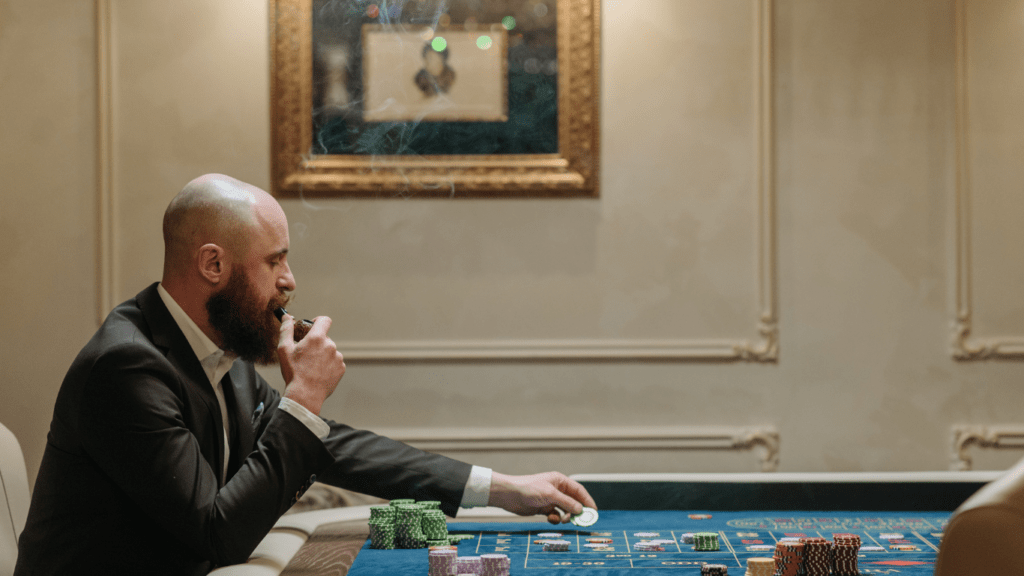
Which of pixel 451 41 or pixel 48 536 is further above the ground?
pixel 451 41

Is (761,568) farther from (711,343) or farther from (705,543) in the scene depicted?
(711,343)

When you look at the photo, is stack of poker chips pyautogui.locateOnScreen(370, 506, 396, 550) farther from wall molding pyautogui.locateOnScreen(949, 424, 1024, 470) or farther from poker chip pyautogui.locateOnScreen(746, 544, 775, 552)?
wall molding pyautogui.locateOnScreen(949, 424, 1024, 470)

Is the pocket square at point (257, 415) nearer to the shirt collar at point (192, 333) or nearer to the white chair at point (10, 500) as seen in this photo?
the shirt collar at point (192, 333)

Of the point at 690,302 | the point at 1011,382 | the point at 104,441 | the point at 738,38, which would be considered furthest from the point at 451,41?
the point at 1011,382

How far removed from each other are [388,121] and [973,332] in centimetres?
248

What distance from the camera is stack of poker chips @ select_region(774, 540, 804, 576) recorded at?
4.59 ft

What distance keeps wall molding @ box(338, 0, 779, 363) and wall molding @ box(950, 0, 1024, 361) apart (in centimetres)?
73

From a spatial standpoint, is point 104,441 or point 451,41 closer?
point 104,441

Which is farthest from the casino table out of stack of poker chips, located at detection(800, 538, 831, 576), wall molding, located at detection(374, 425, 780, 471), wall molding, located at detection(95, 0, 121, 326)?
wall molding, located at detection(95, 0, 121, 326)

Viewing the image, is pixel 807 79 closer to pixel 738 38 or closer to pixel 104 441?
pixel 738 38

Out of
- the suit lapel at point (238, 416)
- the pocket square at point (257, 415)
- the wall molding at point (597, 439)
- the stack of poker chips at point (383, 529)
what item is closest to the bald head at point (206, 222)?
the suit lapel at point (238, 416)

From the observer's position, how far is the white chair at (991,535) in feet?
2.18

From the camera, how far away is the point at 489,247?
10.7 ft

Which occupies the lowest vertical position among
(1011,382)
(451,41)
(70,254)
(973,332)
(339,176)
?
(1011,382)
